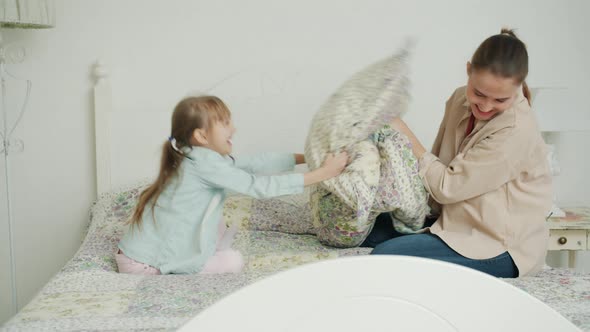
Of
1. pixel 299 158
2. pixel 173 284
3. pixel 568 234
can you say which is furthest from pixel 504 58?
pixel 568 234

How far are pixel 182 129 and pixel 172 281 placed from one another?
52 cm

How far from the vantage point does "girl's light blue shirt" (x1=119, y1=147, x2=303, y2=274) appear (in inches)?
82.8

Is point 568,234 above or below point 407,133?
below

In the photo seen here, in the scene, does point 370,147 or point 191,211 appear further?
point 191,211

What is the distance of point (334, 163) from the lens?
203 centimetres

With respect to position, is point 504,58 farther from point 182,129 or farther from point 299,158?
point 182,129

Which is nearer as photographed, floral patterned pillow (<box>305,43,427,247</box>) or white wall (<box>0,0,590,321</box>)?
floral patterned pillow (<box>305,43,427,247</box>)

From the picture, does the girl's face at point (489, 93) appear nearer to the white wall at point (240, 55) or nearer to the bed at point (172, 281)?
the bed at point (172, 281)

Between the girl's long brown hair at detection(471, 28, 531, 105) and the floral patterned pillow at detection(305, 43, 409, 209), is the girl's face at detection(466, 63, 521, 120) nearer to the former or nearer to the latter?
the girl's long brown hair at detection(471, 28, 531, 105)

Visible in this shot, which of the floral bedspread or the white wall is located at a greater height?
the white wall

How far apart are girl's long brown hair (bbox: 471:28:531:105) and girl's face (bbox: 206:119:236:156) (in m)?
0.77

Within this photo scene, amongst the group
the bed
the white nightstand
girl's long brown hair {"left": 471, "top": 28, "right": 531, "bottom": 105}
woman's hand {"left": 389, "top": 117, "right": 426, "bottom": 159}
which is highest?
girl's long brown hair {"left": 471, "top": 28, "right": 531, "bottom": 105}

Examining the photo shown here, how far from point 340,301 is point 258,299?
0.10 metres

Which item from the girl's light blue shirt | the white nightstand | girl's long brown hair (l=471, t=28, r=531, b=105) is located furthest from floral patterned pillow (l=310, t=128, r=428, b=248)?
the white nightstand
